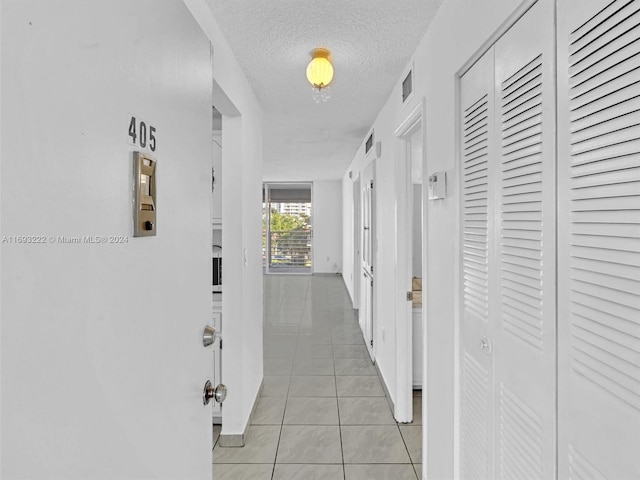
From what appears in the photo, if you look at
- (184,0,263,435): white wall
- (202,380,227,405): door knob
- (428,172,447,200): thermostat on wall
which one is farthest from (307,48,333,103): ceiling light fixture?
(202,380,227,405): door knob

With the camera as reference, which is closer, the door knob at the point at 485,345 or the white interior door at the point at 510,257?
the white interior door at the point at 510,257

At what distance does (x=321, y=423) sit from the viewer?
2.87 m

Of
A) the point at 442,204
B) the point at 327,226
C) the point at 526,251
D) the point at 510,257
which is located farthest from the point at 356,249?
the point at 526,251

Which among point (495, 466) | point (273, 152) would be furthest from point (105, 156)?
point (273, 152)

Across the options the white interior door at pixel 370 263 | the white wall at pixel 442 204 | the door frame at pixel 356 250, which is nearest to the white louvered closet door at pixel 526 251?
the white wall at pixel 442 204

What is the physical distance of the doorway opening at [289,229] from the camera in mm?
10016

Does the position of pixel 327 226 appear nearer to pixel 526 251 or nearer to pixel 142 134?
pixel 526 251

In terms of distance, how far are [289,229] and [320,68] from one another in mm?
7896

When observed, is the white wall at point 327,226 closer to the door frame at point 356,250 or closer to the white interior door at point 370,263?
the door frame at point 356,250

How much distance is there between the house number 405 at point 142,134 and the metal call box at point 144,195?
25 millimetres

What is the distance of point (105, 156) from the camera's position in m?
0.73

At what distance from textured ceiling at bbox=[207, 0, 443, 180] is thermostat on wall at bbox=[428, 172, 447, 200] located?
0.74 meters

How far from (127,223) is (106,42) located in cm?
32

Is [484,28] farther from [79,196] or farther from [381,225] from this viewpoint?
[381,225]
